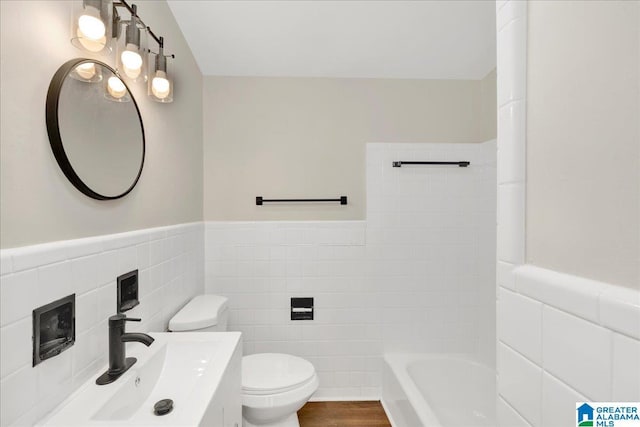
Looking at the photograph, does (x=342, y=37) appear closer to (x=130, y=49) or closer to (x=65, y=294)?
(x=130, y=49)

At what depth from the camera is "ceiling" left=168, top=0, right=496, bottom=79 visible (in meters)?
1.87

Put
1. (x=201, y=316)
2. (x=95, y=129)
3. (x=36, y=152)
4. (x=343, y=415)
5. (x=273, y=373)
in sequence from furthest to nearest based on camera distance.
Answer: (x=343, y=415), (x=273, y=373), (x=201, y=316), (x=95, y=129), (x=36, y=152)

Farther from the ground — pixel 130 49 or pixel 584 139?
pixel 130 49

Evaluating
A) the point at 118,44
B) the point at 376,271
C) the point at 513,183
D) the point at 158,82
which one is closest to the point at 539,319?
the point at 513,183

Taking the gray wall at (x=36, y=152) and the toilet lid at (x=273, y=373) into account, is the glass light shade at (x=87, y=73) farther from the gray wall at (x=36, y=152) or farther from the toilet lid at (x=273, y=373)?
the toilet lid at (x=273, y=373)

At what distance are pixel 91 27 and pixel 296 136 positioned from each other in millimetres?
1584

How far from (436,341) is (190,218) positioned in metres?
2.00

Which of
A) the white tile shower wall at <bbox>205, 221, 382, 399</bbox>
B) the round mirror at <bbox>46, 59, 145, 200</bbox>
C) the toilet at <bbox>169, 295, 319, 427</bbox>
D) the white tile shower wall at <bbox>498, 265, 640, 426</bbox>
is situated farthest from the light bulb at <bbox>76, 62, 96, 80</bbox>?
the white tile shower wall at <bbox>205, 221, 382, 399</bbox>

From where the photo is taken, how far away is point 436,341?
8.34 feet

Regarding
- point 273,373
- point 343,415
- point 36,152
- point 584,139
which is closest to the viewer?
point 584,139

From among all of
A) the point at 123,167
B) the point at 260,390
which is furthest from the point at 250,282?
the point at 123,167

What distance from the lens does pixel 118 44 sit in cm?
127

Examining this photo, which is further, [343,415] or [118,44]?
[343,415]

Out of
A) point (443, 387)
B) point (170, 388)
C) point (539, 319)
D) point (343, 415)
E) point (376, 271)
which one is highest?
point (539, 319)
